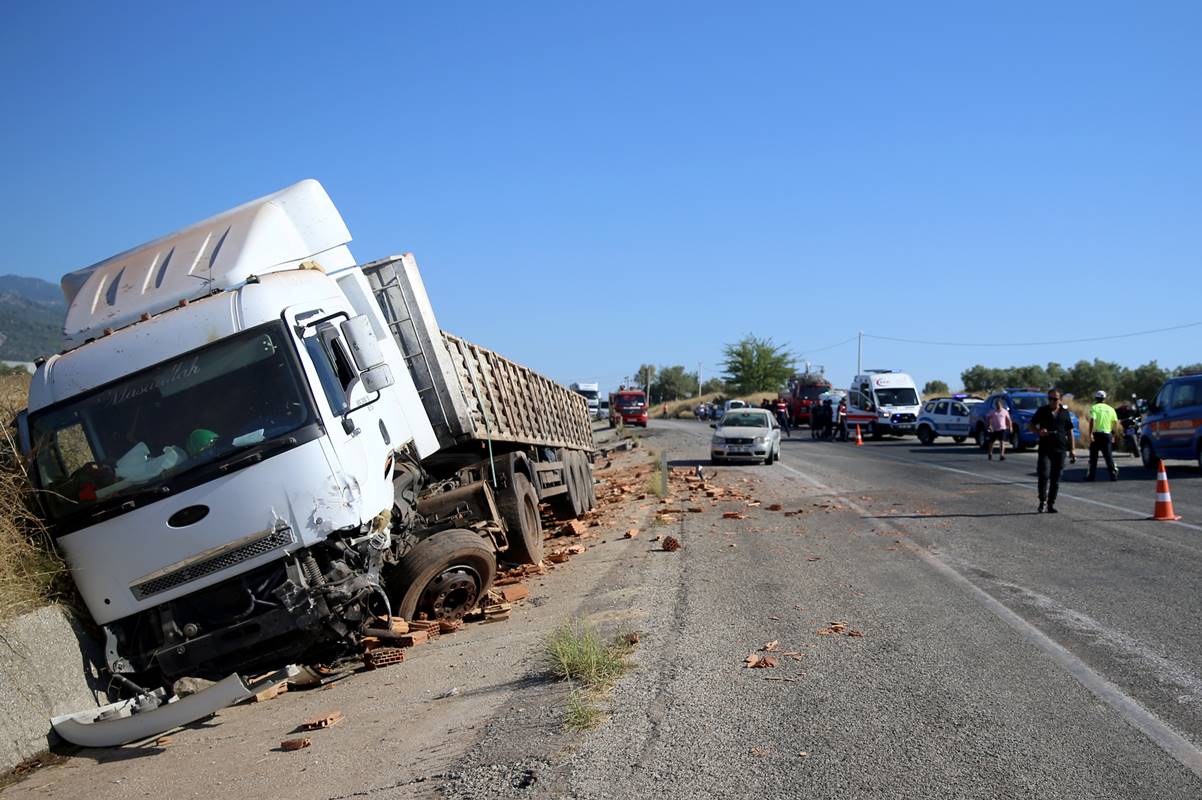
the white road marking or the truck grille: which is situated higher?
the truck grille

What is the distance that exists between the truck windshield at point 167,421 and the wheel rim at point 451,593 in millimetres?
2256

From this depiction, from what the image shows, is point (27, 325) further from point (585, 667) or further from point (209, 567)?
point (585, 667)

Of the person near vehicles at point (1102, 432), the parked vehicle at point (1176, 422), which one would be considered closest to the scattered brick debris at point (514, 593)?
the person near vehicles at point (1102, 432)

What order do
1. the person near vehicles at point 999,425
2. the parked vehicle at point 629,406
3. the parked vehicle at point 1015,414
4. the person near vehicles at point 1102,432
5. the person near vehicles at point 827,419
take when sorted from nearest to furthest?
the person near vehicles at point 1102,432 < the person near vehicles at point 999,425 < the parked vehicle at point 1015,414 < the person near vehicles at point 827,419 < the parked vehicle at point 629,406

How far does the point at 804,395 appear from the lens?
58812mm

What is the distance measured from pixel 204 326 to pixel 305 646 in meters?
2.42

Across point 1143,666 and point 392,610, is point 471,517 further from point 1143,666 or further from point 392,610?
point 1143,666

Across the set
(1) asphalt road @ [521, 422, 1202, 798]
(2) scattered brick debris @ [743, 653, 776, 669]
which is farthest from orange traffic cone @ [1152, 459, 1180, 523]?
(2) scattered brick debris @ [743, 653, 776, 669]

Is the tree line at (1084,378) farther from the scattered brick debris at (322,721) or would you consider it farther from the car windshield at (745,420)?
the scattered brick debris at (322,721)

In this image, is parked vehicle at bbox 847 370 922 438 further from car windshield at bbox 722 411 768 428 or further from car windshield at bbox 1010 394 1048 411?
car windshield at bbox 722 411 768 428

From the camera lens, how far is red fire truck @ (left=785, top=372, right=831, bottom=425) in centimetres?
5753

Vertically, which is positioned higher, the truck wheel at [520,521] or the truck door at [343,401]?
the truck door at [343,401]

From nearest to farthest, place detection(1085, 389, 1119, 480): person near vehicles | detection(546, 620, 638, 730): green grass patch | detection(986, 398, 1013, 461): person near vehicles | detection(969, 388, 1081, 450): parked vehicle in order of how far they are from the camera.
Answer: detection(546, 620, 638, 730): green grass patch → detection(1085, 389, 1119, 480): person near vehicles → detection(986, 398, 1013, 461): person near vehicles → detection(969, 388, 1081, 450): parked vehicle

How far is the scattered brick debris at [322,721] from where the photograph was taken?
20.8ft
